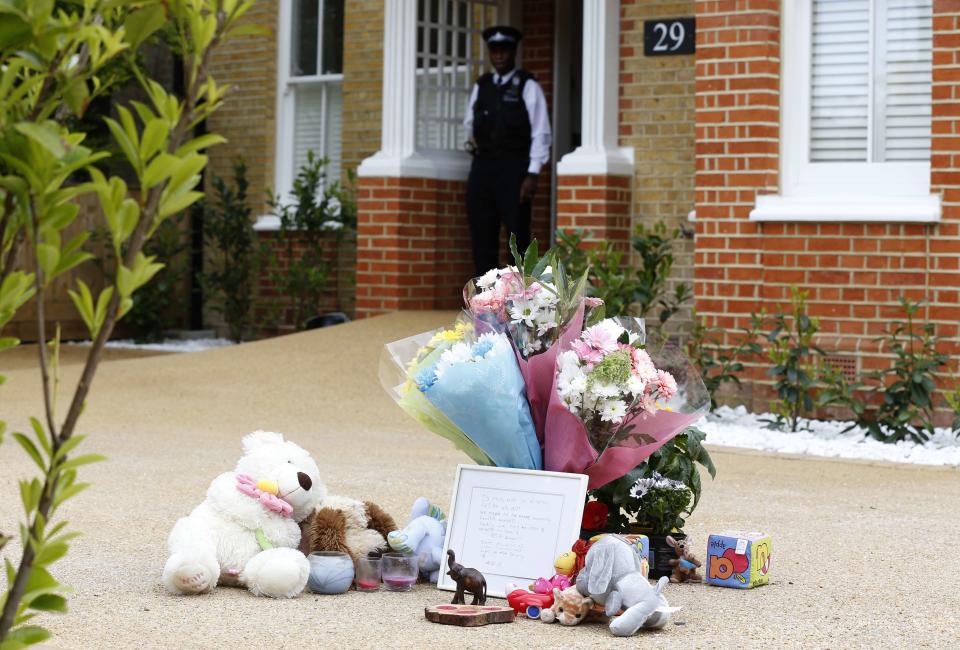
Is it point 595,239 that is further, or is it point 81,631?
point 595,239

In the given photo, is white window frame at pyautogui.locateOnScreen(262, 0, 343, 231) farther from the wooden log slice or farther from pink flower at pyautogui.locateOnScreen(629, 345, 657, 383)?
the wooden log slice

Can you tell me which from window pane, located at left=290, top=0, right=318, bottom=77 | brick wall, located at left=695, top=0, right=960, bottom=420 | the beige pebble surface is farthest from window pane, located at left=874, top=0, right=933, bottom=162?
window pane, located at left=290, top=0, right=318, bottom=77

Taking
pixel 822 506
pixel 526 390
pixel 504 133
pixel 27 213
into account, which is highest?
pixel 504 133

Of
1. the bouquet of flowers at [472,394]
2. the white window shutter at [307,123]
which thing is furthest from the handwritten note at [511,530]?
the white window shutter at [307,123]

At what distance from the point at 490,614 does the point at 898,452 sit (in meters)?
4.21

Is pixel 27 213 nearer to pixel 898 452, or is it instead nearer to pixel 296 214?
pixel 898 452

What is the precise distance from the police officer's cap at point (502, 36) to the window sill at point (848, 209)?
333cm

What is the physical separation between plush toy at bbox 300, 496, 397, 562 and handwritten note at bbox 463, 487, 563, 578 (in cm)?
31

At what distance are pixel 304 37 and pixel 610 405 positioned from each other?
10205 mm

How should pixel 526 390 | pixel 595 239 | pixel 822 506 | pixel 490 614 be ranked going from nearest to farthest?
pixel 490 614 → pixel 526 390 → pixel 822 506 → pixel 595 239

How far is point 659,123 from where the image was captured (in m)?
10.6

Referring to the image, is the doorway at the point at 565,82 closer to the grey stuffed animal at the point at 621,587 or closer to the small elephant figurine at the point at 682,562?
the small elephant figurine at the point at 682,562

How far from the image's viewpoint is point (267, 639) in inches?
146

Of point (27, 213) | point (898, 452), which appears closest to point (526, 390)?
point (27, 213)
